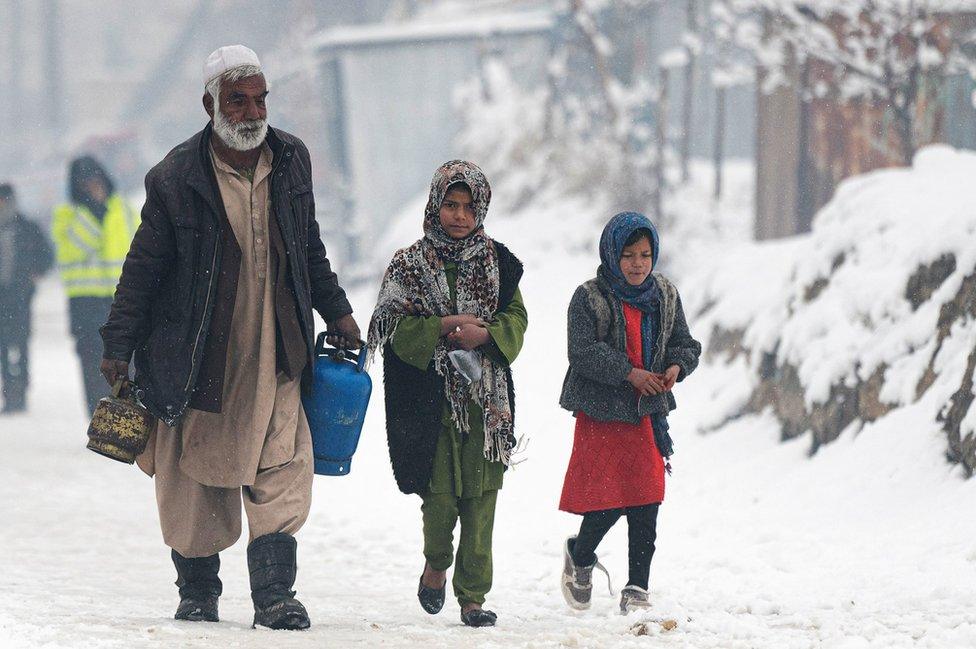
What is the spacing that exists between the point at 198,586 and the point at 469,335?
1.29 meters

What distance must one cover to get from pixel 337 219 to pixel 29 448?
1664 cm

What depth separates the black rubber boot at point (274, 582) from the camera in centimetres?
495

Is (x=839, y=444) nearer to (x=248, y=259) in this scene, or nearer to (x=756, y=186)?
(x=248, y=259)

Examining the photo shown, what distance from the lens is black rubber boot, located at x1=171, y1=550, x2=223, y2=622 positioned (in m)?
5.28

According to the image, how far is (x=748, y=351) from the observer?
10156 mm

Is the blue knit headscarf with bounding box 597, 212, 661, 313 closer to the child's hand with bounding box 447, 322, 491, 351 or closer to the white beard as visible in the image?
the child's hand with bounding box 447, 322, 491, 351

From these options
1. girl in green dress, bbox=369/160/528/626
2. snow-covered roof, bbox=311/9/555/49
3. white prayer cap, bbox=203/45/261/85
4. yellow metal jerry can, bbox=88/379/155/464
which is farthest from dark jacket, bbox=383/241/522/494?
snow-covered roof, bbox=311/9/555/49

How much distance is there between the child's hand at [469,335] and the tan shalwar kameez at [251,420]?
559mm

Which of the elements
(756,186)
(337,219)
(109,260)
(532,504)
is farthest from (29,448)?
(337,219)

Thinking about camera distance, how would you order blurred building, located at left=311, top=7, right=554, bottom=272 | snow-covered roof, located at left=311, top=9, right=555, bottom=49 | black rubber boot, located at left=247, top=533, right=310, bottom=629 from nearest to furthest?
black rubber boot, located at left=247, top=533, right=310, bottom=629
snow-covered roof, located at left=311, top=9, right=555, bottom=49
blurred building, located at left=311, top=7, right=554, bottom=272

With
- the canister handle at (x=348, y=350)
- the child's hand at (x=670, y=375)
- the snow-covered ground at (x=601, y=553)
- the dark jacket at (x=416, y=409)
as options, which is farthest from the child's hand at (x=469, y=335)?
the snow-covered ground at (x=601, y=553)

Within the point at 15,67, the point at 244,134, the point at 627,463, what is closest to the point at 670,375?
the point at 627,463

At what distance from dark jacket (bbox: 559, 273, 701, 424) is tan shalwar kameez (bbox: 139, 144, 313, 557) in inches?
39.6

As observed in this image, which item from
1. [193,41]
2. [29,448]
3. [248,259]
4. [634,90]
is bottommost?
[29,448]
